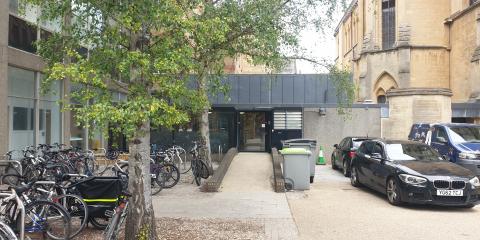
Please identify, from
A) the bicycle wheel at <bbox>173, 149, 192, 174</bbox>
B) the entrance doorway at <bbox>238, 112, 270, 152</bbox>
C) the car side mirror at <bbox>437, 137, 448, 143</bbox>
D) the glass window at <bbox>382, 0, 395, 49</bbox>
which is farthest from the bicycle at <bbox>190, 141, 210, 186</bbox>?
the glass window at <bbox>382, 0, 395, 49</bbox>

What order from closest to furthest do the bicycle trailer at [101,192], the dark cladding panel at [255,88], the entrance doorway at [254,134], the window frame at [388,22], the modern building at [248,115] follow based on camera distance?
1. the bicycle trailer at [101,192]
2. the modern building at [248,115]
3. the entrance doorway at [254,134]
4. the dark cladding panel at [255,88]
5. the window frame at [388,22]

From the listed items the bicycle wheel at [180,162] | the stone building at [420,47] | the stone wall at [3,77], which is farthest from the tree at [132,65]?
the stone building at [420,47]

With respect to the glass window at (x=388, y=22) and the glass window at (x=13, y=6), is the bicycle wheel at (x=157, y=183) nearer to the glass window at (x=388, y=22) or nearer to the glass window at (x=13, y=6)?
the glass window at (x=13, y=6)

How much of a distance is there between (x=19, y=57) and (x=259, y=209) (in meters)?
9.28

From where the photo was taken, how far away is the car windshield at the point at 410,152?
37.2 ft

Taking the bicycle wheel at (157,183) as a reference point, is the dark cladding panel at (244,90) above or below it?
above

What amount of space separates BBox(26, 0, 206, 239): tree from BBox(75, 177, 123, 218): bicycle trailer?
1124mm

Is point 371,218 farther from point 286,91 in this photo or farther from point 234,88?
point 234,88

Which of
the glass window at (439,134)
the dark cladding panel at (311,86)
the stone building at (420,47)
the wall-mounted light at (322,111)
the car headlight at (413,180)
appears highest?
the stone building at (420,47)

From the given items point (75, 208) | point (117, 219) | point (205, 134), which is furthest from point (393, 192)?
point (205, 134)

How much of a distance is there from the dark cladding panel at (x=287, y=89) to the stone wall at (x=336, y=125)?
205cm

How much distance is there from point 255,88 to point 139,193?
17830mm

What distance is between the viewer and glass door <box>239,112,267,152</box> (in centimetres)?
2327

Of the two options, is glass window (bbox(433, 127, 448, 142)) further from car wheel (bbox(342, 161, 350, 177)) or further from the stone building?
the stone building
